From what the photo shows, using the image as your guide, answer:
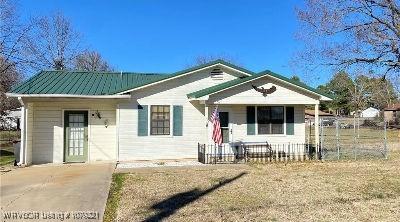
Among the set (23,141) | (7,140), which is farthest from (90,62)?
(23,141)

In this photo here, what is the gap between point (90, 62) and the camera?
171ft

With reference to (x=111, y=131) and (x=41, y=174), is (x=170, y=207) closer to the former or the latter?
(x=41, y=174)

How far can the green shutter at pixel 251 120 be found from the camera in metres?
18.1

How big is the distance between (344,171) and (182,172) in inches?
229

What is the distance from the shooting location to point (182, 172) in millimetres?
14055

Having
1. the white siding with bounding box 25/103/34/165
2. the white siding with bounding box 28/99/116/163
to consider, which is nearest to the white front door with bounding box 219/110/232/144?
the white siding with bounding box 28/99/116/163

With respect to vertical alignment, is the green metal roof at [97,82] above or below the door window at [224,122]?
above

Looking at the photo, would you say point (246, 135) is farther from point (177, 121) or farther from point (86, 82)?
point (86, 82)

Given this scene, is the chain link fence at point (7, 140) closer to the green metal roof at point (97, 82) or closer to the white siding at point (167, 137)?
the green metal roof at point (97, 82)

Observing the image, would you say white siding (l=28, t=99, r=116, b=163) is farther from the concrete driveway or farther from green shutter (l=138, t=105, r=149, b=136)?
the concrete driveway

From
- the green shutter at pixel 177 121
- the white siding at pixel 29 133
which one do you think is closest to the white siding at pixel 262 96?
the green shutter at pixel 177 121

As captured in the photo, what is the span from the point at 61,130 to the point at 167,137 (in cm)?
459

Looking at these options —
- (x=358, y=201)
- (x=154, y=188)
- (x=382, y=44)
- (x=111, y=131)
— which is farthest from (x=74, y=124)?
(x=382, y=44)

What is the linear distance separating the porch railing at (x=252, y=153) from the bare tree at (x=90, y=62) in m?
33.8
